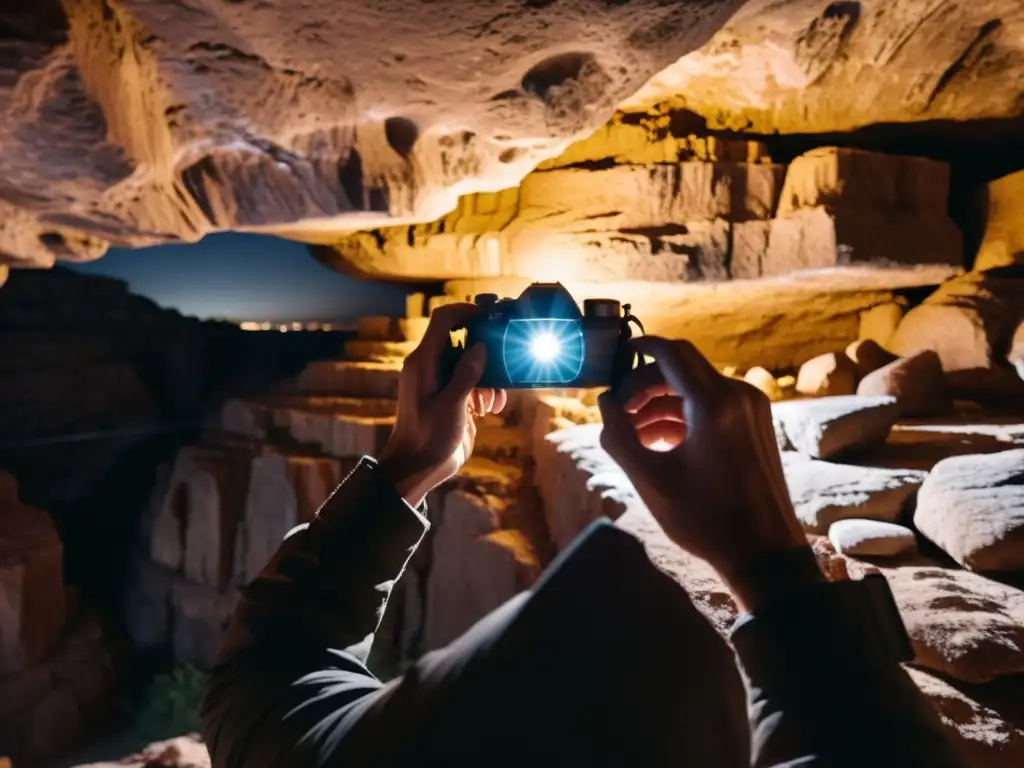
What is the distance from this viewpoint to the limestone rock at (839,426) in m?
2.99

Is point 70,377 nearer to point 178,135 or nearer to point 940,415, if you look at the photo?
point 178,135

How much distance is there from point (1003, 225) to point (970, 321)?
1105mm

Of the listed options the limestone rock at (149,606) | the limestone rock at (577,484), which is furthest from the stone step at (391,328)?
the limestone rock at (149,606)

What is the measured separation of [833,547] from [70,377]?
1054cm

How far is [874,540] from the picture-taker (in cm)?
223

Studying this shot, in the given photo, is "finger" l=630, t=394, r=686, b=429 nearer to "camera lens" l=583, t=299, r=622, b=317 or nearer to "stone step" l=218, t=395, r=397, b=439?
"camera lens" l=583, t=299, r=622, b=317

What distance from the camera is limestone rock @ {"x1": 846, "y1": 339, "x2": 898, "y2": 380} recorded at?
512cm

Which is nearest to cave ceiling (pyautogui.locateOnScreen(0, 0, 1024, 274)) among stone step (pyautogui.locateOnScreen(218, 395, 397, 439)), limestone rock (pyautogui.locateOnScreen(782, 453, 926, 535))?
stone step (pyautogui.locateOnScreen(218, 395, 397, 439))

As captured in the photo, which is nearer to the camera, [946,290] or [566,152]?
[946,290]

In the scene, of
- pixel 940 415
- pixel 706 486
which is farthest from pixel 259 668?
pixel 940 415

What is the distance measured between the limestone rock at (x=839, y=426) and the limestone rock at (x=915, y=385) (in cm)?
100

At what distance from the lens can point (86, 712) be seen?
6.35 metres

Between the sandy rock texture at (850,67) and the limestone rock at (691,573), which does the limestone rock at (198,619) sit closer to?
the limestone rock at (691,573)

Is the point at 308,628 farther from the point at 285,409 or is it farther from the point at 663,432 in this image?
the point at 285,409
